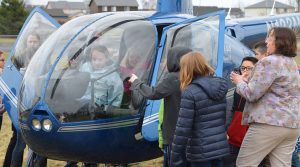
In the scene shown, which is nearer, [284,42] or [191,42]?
[284,42]

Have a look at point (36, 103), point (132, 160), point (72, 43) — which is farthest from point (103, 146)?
point (72, 43)

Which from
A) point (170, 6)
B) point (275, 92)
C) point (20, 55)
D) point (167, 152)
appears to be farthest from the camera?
point (170, 6)

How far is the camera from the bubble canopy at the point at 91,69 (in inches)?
145

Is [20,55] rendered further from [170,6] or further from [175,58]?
[175,58]

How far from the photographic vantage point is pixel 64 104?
144 inches

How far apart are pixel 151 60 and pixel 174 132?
3.01 feet

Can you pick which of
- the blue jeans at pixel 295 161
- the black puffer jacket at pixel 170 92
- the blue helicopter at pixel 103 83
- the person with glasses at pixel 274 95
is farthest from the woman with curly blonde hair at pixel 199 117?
the blue jeans at pixel 295 161

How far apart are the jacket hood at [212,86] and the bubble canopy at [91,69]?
87 centimetres

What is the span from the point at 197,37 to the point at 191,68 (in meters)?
1.06

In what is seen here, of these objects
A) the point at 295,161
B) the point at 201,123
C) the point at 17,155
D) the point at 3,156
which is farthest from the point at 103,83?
the point at 3,156

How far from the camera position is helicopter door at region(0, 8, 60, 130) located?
4602mm

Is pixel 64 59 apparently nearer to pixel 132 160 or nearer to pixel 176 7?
pixel 132 160

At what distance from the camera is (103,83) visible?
377 centimetres

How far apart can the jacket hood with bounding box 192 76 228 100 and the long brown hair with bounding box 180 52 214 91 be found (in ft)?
0.14
